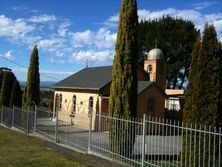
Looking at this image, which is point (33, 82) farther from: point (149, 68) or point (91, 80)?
point (149, 68)

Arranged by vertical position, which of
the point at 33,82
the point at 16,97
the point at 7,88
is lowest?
Answer: the point at 16,97

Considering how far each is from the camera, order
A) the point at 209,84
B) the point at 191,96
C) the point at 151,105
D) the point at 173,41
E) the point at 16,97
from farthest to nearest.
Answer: the point at 173,41
the point at 151,105
the point at 16,97
the point at 191,96
the point at 209,84

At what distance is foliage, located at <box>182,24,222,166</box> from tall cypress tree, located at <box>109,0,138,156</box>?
416cm

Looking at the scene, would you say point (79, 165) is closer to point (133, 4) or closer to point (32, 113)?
point (133, 4)

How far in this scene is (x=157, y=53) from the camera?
1962 inches

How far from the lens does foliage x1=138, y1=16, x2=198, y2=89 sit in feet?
202

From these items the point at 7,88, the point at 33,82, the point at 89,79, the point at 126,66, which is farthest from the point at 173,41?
the point at 126,66

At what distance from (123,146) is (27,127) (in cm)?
1035

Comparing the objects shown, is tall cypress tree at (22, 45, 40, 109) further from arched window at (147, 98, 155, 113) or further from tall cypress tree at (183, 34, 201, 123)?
→ tall cypress tree at (183, 34, 201, 123)

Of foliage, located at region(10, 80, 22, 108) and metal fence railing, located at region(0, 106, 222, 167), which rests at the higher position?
foliage, located at region(10, 80, 22, 108)

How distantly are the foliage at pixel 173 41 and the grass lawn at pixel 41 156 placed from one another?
45581 mm

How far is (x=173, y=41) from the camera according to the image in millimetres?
62156

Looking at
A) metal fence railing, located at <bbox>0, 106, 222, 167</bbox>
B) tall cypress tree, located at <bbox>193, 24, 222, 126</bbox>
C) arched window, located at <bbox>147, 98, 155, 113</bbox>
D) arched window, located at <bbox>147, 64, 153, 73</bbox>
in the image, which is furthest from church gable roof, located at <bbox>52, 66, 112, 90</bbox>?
tall cypress tree, located at <bbox>193, 24, 222, 126</bbox>

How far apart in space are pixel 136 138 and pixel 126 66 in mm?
2883
